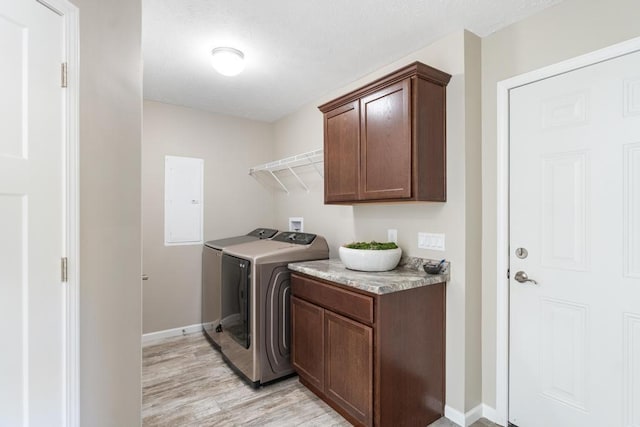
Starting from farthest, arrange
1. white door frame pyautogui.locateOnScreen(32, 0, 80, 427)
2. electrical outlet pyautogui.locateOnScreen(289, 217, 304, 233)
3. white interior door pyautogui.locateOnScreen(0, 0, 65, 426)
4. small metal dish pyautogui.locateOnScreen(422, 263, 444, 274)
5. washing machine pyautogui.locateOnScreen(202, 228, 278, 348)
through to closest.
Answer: electrical outlet pyautogui.locateOnScreen(289, 217, 304, 233)
washing machine pyautogui.locateOnScreen(202, 228, 278, 348)
small metal dish pyautogui.locateOnScreen(422, 263, 444, 274)
white door frame pyautogui.locateOnScreen(32, 0, 80, 427)
white interior door pyautogui.locateOnScreen(0, 0, 65, 426)

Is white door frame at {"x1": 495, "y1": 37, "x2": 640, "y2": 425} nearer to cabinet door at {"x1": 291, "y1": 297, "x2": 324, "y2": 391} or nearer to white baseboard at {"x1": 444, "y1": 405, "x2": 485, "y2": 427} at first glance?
white baseboard at {"x1": 444, "y1": 405, "x2": 485, "y2": 427}

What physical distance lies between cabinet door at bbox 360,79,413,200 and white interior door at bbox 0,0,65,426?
5.33ft

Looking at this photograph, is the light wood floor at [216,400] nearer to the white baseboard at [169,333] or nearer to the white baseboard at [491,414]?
the white baseboard at [491,414]

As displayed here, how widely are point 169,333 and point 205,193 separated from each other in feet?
4.99

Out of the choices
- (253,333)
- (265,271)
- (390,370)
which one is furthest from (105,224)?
(390,370)

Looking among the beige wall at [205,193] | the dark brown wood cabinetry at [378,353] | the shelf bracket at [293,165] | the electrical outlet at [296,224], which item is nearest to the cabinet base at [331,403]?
the dark brown wood cabinetry at [378,353]

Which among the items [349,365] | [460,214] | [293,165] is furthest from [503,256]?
[293,165]

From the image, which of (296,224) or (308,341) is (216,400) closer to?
(308,341)

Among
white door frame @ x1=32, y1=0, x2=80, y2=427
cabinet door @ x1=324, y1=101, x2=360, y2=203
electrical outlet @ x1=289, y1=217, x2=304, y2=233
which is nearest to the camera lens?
white door frame @ x1=32, y1=0, x2=80, y2=427

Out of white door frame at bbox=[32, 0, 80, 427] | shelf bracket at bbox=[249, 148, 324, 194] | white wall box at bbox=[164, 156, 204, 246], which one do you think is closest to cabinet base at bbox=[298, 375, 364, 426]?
white door frame at bbox=[32, 0, 80, 427]

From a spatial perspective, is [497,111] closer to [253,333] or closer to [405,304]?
[405,304]

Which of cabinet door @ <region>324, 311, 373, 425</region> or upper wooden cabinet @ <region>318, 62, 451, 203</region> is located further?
upper wooden cabinet @ <region>318, 62, 451, 203</region>

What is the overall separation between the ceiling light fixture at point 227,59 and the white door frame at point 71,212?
3.41ft

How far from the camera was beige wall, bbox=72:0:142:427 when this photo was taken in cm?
130
